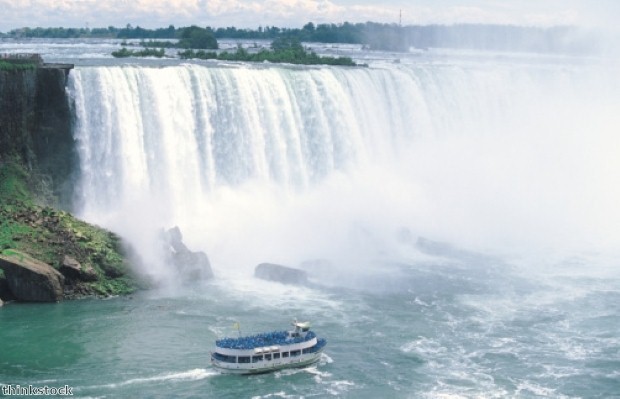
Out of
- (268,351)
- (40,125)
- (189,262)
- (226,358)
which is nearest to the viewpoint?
(226,358)

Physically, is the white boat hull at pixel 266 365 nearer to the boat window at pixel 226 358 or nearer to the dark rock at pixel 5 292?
the boat window at pixel 226 358

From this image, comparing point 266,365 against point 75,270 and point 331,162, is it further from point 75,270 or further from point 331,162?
point 331,162

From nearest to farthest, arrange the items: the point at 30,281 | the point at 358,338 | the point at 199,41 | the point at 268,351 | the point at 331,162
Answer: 1. the point at 268,351
2. the point at 358,338
3. the point at 30,281
4. the point at 331,162
5. the point at 199,41

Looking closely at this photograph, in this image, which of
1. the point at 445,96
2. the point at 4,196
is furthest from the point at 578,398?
the point at 445,96

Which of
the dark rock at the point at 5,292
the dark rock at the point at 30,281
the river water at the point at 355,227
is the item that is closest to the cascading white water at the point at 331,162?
the river water at the point at 355,227

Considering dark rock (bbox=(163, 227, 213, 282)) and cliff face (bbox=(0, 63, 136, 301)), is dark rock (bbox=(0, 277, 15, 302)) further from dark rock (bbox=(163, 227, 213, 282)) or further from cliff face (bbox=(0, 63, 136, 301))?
dark rock (bbox=(163, 227, 213, 282))

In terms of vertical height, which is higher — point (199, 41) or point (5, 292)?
point (199, 41)

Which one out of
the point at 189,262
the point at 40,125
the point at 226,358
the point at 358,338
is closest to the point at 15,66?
the point at 40,125
